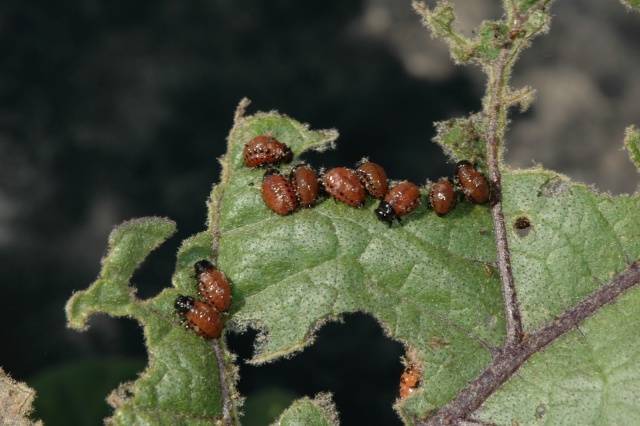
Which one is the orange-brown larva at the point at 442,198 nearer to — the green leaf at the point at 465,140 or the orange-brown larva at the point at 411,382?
the green leaf at the point at 465,140

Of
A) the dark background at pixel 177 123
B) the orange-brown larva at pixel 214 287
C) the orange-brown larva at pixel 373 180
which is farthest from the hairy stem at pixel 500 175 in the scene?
the dark background at pixel 177 123

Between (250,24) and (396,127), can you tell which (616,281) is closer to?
(396,127)

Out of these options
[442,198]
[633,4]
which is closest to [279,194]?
[442,198]

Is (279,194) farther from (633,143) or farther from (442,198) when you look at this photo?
(633,143)

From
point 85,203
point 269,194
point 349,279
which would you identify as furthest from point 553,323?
point 85,203

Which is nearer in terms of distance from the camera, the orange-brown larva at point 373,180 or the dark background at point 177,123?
the orange-brown larva at point 373,180

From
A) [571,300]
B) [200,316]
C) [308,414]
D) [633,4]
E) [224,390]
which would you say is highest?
[633,4]

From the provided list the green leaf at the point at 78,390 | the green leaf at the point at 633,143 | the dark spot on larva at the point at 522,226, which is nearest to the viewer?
the dark spot on larva at the point at 522,226
